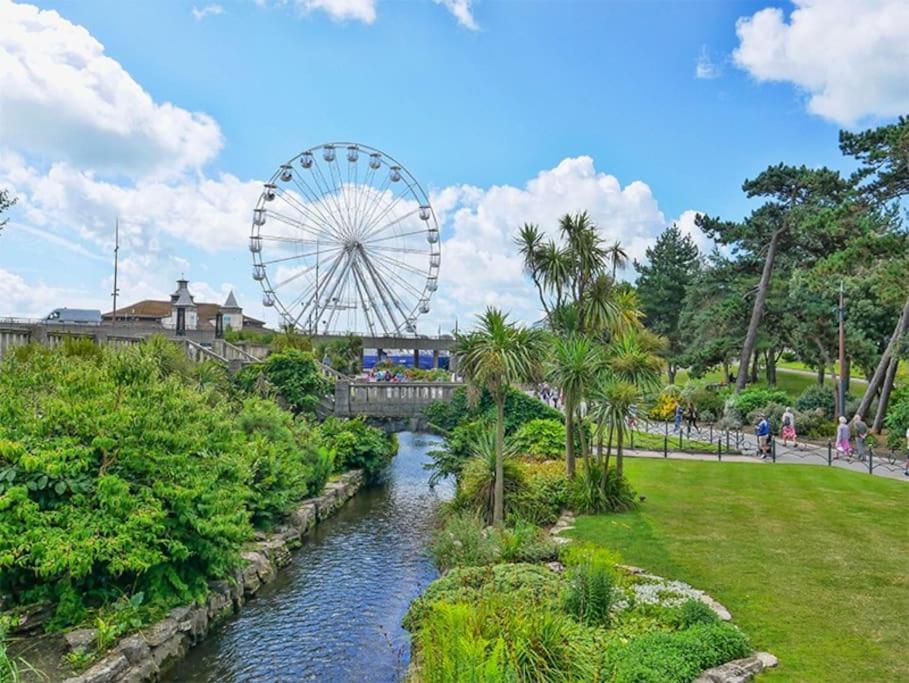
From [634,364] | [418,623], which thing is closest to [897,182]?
[634,364]

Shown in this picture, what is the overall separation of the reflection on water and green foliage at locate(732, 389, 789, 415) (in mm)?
20095

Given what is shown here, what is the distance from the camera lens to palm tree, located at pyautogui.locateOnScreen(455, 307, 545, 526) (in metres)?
11.3

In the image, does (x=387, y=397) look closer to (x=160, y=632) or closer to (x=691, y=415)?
(x=691, y=415)

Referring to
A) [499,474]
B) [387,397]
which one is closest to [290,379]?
[387,397]

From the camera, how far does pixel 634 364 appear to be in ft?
43.1

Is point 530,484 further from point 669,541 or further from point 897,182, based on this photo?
point 897,182

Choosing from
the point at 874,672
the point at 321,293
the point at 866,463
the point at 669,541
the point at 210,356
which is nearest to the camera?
the point at 874,672

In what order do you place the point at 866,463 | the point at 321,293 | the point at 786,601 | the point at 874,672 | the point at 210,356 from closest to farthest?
the point at 874,672
the point at 786,601
the point at 866,463
the point at 210,356
the point at 321,293

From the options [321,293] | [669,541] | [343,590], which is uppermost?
[321,293]

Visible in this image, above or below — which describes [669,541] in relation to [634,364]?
below

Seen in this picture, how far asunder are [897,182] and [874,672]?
934 inches

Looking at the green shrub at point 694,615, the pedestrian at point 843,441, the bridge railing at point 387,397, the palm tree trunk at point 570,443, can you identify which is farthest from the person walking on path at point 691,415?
the green shrub at point 694,615

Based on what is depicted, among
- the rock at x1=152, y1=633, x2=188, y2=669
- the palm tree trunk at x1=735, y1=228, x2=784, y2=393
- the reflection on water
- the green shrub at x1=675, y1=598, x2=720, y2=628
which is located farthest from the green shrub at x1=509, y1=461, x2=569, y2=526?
the palm tree trunk at x1=735, y1=228, x2=784, y2=393

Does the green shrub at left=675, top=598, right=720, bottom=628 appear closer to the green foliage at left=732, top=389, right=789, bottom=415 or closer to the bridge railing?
the bridge railing
